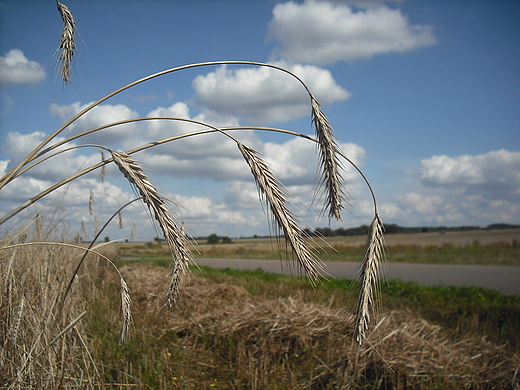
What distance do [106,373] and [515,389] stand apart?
363cm

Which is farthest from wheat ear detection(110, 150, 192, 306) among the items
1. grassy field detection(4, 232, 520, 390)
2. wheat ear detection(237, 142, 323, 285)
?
grassy field detection(4, 232, 520, 390)

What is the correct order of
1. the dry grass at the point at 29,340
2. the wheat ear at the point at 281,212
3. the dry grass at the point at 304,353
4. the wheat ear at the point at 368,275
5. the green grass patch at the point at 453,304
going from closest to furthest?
1. the wheat ear at the point at 281,212
2. the wheat ear at the point at 368,275
3. the dry grass at the point at 29,340
4. the dry grass at the point at 304,353
5. the green grass patch at the point at 453,304

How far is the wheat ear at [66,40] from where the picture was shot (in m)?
1.99

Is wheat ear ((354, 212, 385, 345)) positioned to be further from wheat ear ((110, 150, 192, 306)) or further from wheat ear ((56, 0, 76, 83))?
wheat ear ((56, 0, 76, 83))

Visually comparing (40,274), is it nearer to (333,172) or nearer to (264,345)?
(264,345)

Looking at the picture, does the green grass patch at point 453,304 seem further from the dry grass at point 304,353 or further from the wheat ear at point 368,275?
the wheat ear at point 368,275

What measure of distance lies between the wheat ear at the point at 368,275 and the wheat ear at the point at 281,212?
57cm

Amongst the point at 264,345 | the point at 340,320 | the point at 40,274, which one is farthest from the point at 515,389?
the point at 40,274

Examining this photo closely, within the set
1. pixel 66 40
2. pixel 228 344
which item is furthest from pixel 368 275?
pixel 228 344

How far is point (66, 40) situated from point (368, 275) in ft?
6.47

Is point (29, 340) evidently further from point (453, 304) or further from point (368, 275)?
point (453, 304)

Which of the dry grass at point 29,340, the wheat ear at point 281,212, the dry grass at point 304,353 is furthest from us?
the dry grass at point 304,353

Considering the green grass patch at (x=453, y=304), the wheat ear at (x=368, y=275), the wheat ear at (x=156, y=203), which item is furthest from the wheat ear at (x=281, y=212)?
the green grass patch at (x=453, y=304)

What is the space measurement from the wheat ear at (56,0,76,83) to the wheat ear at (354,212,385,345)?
71.5 inches
